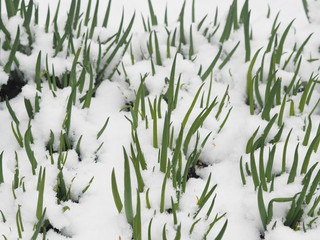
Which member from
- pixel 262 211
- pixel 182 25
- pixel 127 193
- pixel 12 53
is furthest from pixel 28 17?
pixel 262 211

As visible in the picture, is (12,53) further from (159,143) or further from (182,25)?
(182,25)

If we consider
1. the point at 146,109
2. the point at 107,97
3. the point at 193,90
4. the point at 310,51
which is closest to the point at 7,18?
the point at 107,97

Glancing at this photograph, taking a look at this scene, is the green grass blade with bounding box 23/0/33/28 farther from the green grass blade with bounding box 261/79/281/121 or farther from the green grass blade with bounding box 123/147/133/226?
the green grass blade with bounding box 261/79/281/121

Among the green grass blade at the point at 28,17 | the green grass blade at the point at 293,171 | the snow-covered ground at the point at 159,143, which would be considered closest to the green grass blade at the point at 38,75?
the snow-covered ground at the point at 159,143

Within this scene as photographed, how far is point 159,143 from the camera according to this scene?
147 centimetres

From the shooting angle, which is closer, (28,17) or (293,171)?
(293,171)

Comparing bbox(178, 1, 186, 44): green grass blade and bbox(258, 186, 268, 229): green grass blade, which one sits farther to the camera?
bbox(178, 1, 186, 44): green grass blade

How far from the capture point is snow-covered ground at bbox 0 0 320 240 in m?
1.22

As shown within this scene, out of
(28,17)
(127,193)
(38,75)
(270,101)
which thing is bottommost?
(127,193)

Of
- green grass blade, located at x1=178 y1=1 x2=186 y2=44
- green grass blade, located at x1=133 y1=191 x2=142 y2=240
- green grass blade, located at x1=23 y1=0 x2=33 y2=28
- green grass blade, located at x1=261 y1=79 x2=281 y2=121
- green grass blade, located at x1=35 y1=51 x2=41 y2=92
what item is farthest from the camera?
green grass blade, located at x1=178 y1=1 x2=186 y2=44

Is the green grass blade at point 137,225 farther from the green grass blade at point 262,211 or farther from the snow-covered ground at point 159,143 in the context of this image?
the green grass blade at point 262,211

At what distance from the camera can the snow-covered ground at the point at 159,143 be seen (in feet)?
4.00

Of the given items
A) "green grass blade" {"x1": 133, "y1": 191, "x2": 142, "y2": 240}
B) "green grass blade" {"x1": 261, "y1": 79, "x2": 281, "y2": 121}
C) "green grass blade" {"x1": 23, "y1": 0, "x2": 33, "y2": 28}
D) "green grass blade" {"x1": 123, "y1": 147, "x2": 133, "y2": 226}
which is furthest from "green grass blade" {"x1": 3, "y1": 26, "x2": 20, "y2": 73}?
"green grass blade" {"x1": 261, "y1": 79, "x2": 281, "y2": 121}

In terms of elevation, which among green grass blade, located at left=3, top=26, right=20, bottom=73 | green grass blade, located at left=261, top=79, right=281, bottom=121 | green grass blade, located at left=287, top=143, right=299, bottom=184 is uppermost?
green grass blade, located at left=3, top=26, right=20, bottom=73
